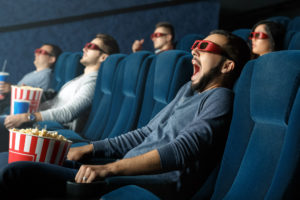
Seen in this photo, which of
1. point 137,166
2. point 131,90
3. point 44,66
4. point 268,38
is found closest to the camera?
point 137,166

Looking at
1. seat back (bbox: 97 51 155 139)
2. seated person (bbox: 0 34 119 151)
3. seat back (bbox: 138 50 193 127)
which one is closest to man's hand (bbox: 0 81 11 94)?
seated person (bbox: 0 34 119 151)

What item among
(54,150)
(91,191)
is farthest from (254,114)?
(54,150)

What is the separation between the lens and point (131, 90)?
1418mm

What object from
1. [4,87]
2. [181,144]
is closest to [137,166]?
[181,144]

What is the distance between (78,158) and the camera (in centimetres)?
Answer: 99

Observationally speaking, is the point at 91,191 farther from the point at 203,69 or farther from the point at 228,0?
the point at 228,0

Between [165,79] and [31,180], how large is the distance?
0.55m

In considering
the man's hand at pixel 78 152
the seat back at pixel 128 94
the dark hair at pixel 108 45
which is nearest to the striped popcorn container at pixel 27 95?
the seat back at pixel 128 94

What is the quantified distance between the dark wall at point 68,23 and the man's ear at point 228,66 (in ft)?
7.36

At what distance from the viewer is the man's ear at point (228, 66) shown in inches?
34.4

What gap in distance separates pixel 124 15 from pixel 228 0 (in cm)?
206

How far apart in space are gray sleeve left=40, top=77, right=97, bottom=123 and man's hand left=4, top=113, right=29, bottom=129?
87mm

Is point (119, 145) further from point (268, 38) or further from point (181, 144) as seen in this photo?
point (268, 38)

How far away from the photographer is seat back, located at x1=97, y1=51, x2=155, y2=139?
1333 mm
